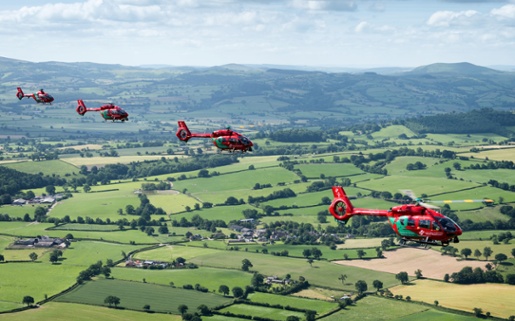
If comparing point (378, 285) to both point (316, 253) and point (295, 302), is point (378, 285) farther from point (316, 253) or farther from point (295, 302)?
point (316, 253)

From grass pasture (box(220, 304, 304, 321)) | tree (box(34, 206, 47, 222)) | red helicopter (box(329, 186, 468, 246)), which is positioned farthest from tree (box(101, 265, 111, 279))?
red helicopter (box(329, 186, 468, 246))

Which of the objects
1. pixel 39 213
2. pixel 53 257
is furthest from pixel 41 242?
pixel 39 213

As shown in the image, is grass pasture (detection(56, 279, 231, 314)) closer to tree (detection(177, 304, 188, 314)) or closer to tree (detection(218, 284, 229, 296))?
tree (detection(218, 284, 229, 296))

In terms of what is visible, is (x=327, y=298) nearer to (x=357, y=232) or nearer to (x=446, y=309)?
(x=446, y=309)

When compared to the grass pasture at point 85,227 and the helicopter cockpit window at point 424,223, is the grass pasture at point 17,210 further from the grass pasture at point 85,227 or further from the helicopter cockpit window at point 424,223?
the helicopter cockpit window at point 424,223

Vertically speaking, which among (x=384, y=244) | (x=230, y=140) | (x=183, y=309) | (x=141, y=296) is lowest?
(x=141, y=296)

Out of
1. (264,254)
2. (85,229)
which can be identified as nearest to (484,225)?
(264,254)

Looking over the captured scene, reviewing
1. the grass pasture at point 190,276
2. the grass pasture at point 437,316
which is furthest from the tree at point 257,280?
the grass pasture at point 437,316
